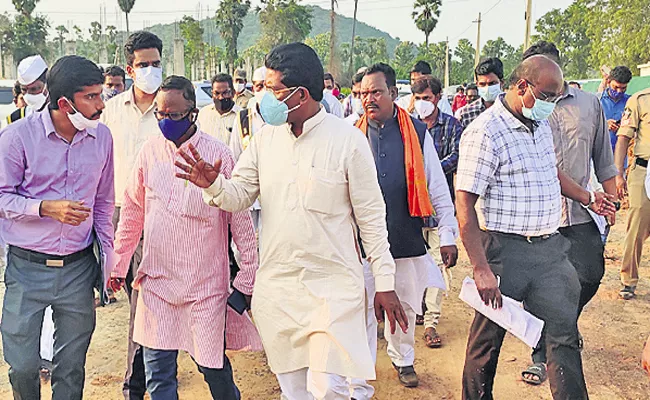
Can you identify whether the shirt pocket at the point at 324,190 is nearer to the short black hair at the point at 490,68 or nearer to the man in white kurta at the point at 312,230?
the man in white kurta at the point at 312,230

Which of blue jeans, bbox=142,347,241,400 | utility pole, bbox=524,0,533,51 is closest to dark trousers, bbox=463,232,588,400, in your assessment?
blue jeans, bbox=142,347,241,400

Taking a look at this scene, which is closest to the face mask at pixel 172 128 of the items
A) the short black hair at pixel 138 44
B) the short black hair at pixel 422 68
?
the short black hair at pixel 138 44

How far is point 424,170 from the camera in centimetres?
418

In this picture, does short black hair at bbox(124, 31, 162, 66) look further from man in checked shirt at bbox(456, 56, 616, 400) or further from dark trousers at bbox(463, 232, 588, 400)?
dark trousers at bbox(463, 232, 588, 400)

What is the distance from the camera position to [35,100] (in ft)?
15.4

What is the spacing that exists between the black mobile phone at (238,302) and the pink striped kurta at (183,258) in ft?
0.11

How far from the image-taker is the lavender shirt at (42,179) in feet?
9.94

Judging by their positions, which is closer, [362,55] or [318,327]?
[318,327]

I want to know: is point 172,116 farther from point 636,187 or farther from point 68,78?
point 636,187

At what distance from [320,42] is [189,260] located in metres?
117

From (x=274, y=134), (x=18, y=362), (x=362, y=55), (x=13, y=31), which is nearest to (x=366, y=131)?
(x=274, y=134)

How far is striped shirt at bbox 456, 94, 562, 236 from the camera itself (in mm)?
3406

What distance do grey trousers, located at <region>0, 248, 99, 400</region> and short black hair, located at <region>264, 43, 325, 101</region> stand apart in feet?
4.61

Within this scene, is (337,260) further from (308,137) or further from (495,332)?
(495,332)
